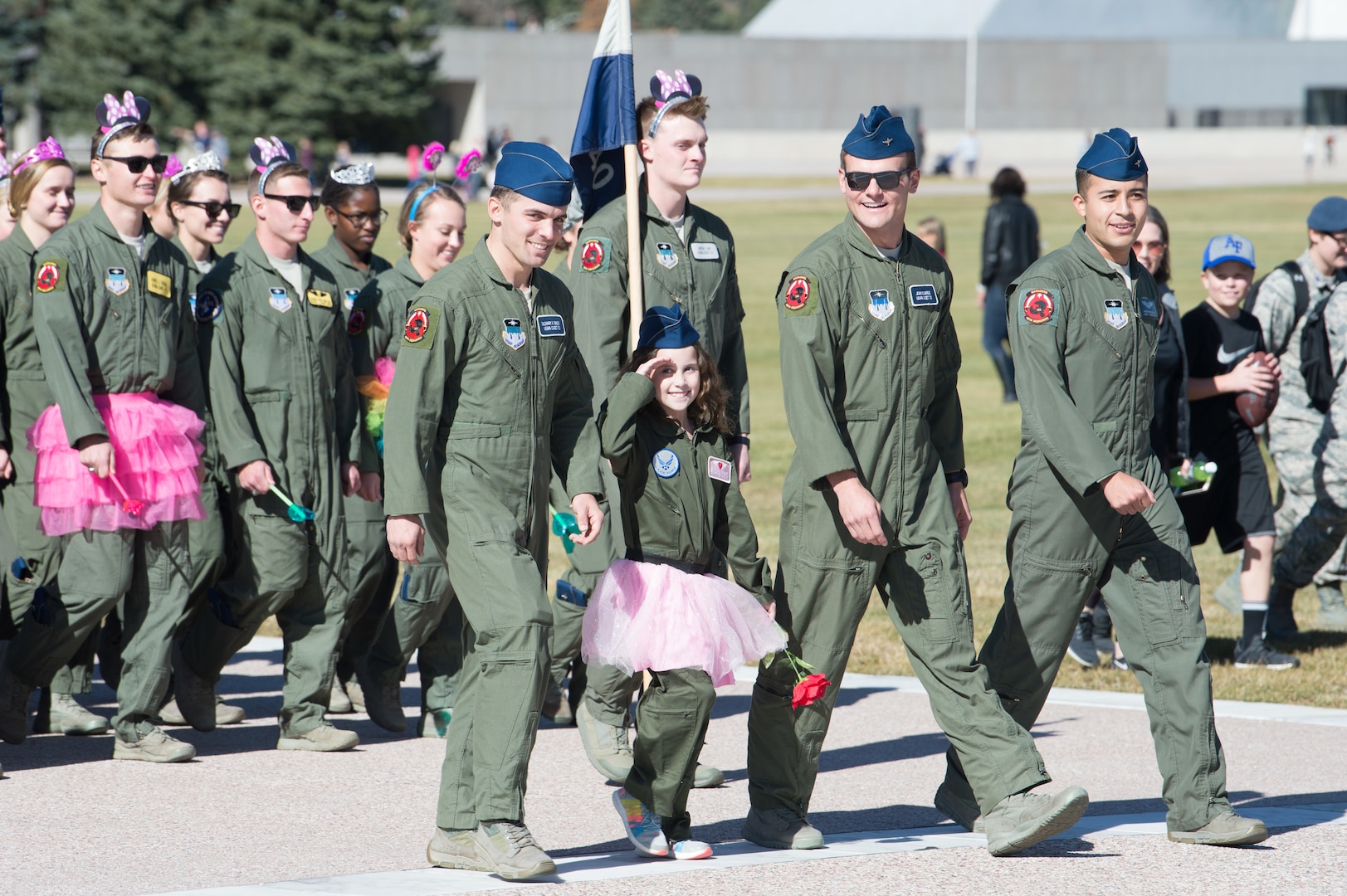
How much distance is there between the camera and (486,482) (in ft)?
15.9

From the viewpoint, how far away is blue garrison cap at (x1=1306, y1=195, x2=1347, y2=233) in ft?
26.5

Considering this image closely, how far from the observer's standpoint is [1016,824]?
15.8 feet

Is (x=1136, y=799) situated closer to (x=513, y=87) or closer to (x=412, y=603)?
(x=412, y=603)

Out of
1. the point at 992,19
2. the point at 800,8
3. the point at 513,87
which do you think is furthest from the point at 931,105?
the point at 800,8

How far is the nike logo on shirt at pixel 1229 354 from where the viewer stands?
26.1ft

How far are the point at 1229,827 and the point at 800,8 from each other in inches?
3572

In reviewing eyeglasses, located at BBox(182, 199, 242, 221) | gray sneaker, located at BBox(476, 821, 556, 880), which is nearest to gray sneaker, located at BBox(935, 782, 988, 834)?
gray sneaker, located at BBox(476, 821, 556, 880)

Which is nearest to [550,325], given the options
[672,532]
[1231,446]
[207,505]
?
[672,532]

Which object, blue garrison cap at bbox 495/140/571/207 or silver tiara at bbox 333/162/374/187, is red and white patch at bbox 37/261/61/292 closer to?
silver tiara at bbox 333/162/374/187

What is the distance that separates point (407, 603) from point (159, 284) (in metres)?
1.64

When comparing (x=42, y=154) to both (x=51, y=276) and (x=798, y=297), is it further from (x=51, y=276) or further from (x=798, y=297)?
(x=798, y=297)

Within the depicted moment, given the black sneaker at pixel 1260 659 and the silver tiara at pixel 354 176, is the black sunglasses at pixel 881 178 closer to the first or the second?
the silver tiara at pixel 354 176

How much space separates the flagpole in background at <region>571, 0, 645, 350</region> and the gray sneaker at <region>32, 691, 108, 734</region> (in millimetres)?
2846

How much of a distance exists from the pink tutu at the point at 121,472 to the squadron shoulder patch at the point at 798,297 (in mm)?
2593
